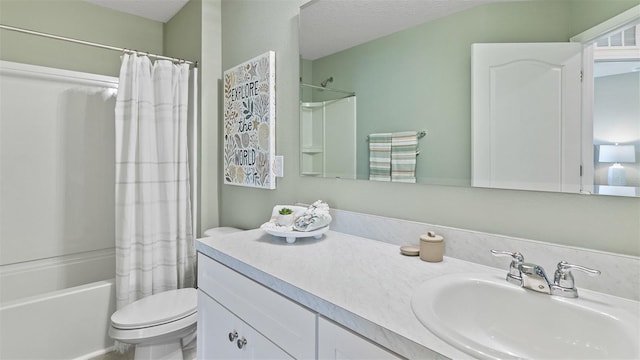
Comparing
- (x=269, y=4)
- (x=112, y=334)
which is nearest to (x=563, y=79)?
(x=269, y=4)

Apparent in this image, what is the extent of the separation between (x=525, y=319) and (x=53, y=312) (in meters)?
2.24

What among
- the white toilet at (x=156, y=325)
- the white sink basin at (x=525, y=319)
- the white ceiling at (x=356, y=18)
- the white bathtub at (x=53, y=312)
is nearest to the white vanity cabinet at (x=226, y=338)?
the white toilet at (x=156, y=325)

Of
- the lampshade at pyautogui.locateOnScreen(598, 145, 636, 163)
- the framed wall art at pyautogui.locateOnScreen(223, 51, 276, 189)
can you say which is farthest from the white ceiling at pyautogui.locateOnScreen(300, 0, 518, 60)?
the lampshade at pyautogui.locateOnScreen(598, 145, 636, 163)

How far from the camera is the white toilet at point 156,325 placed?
1.50m

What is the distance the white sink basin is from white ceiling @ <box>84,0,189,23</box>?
270 centimetres

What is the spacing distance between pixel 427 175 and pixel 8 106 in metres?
2.67

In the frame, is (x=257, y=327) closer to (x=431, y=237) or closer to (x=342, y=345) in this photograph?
(x=342, y=345)

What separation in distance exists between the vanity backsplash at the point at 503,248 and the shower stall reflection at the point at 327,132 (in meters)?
0.24

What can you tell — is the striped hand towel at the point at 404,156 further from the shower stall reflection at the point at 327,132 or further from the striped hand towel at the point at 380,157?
the shower stall reflection at the point at 327,132

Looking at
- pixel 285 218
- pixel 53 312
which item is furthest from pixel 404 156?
pixel 53 312

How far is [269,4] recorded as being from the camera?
6.01ft

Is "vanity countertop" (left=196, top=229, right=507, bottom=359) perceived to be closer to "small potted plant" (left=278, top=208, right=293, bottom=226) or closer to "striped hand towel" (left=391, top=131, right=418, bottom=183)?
"small potted plant" (left=278, top=208, right=293, bottom=226)

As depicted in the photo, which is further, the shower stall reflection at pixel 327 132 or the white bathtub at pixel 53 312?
the white bathtub at pixel 53 312

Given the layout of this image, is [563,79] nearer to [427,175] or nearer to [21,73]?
[427,175]
